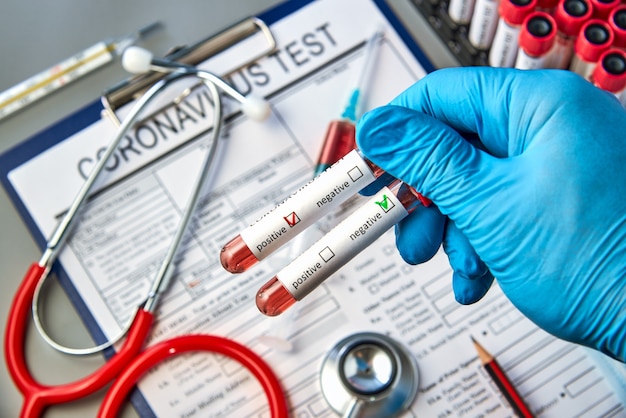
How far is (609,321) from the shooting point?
22.8 inches

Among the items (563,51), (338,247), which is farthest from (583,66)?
(338,247)

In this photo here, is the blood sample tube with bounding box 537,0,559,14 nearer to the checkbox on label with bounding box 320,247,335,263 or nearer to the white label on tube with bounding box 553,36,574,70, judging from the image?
the white label on tube with bounding box 553,36,574,70

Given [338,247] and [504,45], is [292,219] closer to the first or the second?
[338,247]

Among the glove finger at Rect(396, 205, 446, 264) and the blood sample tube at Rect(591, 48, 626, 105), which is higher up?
the blood sample tube at Rect(591, 48, 626, 105)

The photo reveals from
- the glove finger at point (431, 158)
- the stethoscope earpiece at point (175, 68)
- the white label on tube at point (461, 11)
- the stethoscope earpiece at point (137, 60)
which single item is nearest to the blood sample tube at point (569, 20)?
the white label on tube at point (461, 11)

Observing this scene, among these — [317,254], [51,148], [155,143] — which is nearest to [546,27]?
[317,254]

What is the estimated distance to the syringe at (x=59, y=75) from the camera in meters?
0.91

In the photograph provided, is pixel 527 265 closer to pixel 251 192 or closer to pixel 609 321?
pixel 609 321

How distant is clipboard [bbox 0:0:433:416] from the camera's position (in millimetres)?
872

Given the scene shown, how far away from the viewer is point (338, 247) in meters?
0.60

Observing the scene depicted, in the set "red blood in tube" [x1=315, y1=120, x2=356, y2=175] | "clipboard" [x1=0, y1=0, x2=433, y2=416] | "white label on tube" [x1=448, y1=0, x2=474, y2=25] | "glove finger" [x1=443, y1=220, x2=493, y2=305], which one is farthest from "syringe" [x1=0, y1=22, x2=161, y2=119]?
"glove finger" [x1=443, y1=220, x2=493, y2=305]

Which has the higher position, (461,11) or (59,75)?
(59,75)

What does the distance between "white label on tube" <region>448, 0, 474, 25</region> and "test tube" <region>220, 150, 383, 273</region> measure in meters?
0.36

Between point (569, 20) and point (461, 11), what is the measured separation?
16 cm
